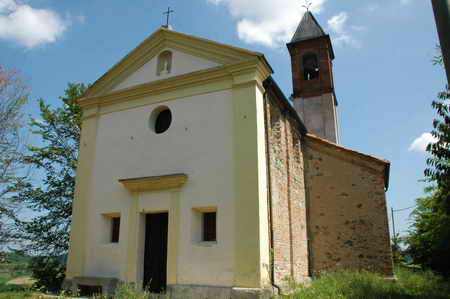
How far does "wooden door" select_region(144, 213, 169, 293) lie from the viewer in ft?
29.9

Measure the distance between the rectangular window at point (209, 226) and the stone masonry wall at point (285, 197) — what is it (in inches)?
58.2

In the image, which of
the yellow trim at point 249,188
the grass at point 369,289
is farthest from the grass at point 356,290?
the yellow trim at point 249,188

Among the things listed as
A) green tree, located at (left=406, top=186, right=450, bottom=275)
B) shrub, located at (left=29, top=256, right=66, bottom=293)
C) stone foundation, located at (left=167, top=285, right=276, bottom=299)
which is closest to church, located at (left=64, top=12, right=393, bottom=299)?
stone foundation, located at (left=167, top=285, right=276, bottom=299)

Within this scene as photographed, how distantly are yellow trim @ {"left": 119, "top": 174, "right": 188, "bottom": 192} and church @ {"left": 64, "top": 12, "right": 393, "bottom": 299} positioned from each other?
0.10 feet

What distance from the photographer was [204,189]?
28.7ft

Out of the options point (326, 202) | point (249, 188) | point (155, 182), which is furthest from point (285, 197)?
point (155, 182)

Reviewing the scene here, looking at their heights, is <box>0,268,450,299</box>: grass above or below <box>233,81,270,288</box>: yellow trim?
below

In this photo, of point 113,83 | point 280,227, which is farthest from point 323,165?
point 113,83

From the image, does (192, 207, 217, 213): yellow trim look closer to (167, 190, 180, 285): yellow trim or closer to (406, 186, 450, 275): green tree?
(167, 190, 180, 285): yellow trim

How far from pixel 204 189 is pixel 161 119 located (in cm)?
303

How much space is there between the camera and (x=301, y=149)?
1381 cm

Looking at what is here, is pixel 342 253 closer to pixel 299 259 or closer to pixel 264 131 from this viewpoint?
pixel 299 259

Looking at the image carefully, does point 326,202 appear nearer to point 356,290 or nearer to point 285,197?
point 285,197

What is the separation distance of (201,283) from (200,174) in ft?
8.73
